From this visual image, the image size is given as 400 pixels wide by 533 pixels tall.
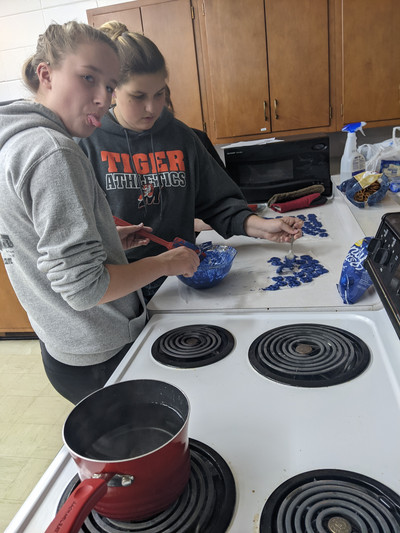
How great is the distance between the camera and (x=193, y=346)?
796 millimetres

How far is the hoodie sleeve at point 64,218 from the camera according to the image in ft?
2.07

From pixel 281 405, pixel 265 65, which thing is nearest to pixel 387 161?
pixel 265 65

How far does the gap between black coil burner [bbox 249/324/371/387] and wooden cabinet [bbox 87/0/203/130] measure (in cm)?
230

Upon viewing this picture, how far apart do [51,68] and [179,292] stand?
0.55 metres

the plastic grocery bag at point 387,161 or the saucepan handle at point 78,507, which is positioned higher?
the saucepan handle at point 78,507

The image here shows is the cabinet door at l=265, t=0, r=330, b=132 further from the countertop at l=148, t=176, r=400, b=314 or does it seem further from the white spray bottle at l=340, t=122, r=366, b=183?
the countertop at l=148, t=176, r=400, b=314

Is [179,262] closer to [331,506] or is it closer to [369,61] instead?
[331,506]

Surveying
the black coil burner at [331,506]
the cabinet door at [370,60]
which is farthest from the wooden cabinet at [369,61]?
the black coil burner at [331,506]

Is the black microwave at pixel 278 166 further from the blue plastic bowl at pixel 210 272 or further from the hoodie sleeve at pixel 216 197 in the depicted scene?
the blue plastic bowl at pixel 210 272

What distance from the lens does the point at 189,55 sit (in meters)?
2.66

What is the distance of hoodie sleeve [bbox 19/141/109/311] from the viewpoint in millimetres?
631

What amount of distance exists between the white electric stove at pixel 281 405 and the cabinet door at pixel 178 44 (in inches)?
82.3

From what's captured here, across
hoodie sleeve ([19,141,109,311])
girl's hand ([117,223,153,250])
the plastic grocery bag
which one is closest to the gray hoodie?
hoodie sleeve ([19,141,109,311])

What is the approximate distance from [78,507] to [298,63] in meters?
2.78
